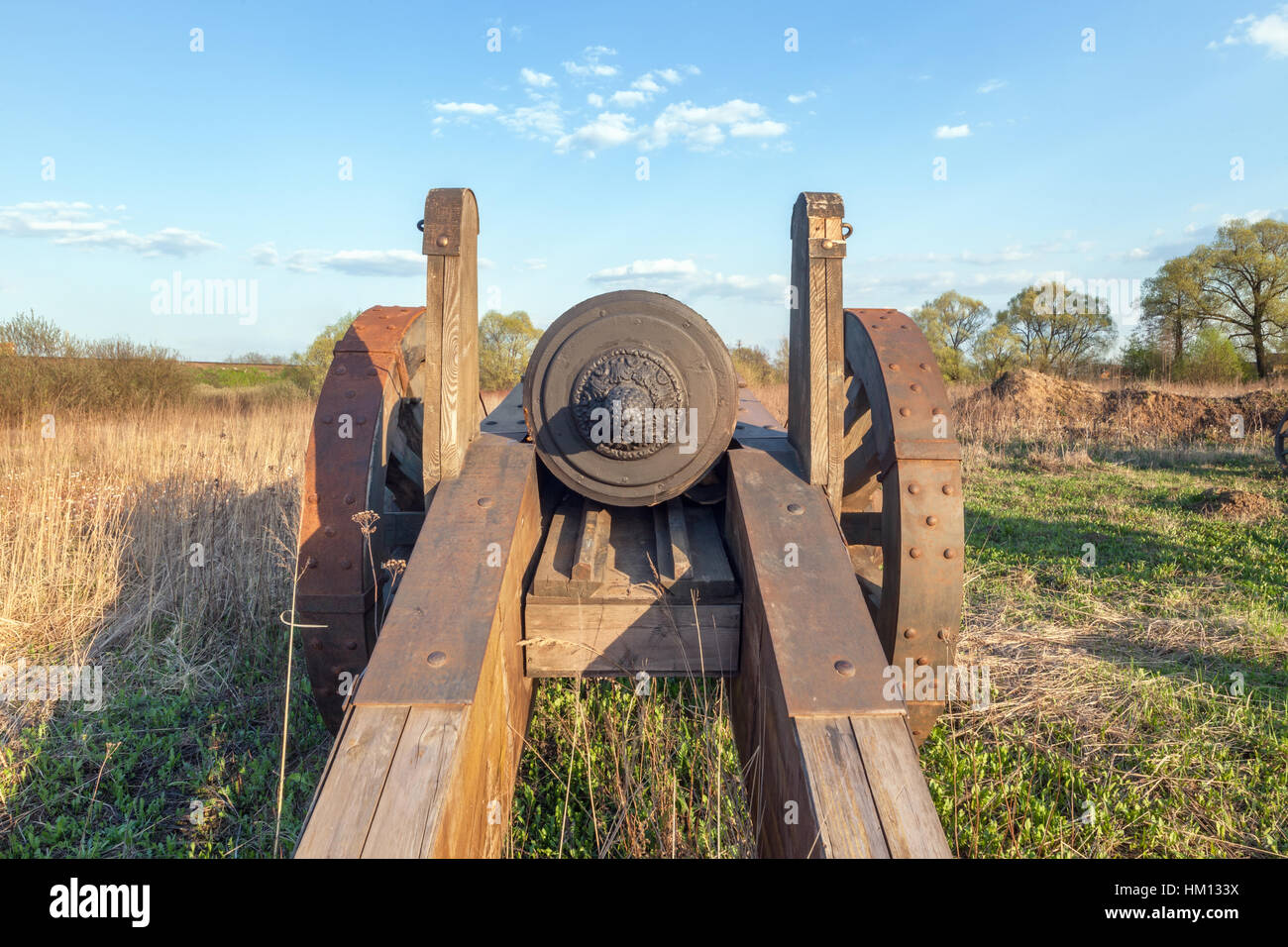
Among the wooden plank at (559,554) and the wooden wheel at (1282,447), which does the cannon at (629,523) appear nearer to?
the wooden plank at (559,554)

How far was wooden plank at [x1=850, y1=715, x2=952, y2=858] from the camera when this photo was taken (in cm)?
156

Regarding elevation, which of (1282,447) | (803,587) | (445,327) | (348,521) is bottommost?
(803,587)

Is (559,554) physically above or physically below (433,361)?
below

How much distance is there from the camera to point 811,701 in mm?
1874

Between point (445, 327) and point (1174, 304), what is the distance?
30922 millimetres

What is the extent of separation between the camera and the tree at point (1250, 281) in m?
25.4

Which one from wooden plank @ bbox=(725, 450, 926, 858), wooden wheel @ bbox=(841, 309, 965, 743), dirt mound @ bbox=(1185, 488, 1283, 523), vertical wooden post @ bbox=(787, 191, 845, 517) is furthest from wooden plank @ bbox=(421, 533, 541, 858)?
dirt mound @ bbox=(1185, 488, 1283, 523)

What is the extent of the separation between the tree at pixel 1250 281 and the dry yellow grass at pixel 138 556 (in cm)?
3040

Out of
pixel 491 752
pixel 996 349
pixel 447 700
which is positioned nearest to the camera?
pixel 447 700

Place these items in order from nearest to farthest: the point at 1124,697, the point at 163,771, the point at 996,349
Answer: the point at 163,771, the point at 1124,697, the point at 996,349

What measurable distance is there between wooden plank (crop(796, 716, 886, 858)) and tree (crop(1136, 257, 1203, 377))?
1171 inches

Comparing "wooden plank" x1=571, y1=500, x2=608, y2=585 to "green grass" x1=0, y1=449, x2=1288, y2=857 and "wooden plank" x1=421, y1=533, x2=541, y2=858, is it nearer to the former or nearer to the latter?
"wooden plank" x1=421, y1=533, x2=541, y2=858

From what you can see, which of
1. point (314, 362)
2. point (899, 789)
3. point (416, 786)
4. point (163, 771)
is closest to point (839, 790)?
point (899, 789)

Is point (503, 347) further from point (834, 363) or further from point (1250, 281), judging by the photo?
point (1250, 281)
